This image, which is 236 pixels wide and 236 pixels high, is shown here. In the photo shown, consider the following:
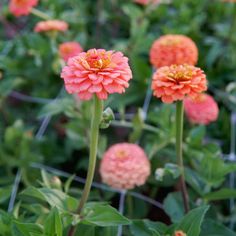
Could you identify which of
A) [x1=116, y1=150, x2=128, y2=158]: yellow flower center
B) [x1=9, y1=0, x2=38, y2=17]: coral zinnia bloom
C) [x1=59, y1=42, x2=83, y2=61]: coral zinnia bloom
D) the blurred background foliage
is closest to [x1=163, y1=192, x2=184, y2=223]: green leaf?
the blurred background foliage

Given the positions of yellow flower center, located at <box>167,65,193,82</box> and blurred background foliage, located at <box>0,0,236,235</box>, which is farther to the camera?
blurred background foliage, located at <box>0,0,236,235</box>

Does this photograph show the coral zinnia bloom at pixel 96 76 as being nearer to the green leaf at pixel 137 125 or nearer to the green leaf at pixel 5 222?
the green leaf at pixel 5 222

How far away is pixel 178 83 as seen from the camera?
795mm

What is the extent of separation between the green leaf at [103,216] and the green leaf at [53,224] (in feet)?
0.17

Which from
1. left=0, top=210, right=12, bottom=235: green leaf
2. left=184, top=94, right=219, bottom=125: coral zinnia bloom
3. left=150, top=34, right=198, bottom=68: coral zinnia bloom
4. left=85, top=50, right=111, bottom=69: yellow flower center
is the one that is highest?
left=85, top=50, right=111, bottom=69: yellow flower center

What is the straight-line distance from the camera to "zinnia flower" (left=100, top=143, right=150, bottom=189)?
102 cm

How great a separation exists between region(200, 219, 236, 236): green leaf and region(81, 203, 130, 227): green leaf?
9.0 inches

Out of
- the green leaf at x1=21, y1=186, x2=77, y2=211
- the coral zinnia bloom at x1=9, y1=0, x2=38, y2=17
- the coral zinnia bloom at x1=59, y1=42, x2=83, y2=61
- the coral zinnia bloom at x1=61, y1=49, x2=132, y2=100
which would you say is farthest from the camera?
the coral zinnia bloom at x1=9, y1=0, x2=38, y2=17

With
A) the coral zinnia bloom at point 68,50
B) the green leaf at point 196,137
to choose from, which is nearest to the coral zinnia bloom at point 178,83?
the green leaf at point 196,137

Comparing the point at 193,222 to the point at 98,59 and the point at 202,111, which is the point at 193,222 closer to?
the point at 98,59

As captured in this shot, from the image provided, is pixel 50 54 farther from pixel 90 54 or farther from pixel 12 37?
pixel 90 54

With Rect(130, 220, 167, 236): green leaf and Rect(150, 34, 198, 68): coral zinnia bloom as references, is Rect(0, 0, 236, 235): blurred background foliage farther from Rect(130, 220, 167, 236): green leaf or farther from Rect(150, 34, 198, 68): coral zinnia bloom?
Rect(150, 34, 198, 68): coral zinnia bloom

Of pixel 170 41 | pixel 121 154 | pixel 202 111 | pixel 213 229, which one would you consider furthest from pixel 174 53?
pixel 213 229

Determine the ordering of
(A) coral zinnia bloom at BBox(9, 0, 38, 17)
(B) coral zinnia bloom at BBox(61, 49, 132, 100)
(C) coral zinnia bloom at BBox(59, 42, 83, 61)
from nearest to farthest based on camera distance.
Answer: (B) coral zinnia bloom at BBox(61, 49, 132, 100) < (C) coral zinnia bloom at BBox(59, 42, 83, 61) < (A) coral zinnia bloom at BBox(9, 0, 38, 17)
